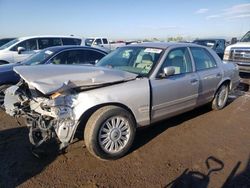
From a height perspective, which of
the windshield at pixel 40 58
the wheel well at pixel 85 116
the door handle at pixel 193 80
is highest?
the windshield at pixel 40 58

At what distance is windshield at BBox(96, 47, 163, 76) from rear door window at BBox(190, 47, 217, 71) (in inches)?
37.7

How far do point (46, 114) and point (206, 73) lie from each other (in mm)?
3247

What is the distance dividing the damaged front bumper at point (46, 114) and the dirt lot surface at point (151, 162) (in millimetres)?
365

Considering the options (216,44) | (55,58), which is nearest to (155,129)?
(55,58)

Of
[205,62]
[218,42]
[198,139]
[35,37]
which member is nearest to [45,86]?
[198,139]

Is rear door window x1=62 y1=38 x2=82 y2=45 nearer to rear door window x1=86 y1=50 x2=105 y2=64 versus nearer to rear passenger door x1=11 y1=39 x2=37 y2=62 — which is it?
rear passenger door x1=11 y1=39 x2=37 y2=62

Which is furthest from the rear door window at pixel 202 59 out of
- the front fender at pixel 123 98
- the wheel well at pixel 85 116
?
the wheel well at pixel 85 116

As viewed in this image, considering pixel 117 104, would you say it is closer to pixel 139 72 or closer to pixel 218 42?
pixel 139 72

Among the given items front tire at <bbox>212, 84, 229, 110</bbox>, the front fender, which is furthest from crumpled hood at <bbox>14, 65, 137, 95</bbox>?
front tire at <bbox>212, 84, 229, 110</bbox>

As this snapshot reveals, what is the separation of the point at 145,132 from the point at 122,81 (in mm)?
1352

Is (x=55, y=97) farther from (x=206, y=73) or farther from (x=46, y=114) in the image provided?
(x=206, y=73)

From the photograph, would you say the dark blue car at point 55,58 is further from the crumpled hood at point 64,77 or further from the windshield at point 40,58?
the crumpled hood at point 64,77

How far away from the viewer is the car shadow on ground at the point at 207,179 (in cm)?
315

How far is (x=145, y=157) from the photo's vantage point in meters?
3.82
